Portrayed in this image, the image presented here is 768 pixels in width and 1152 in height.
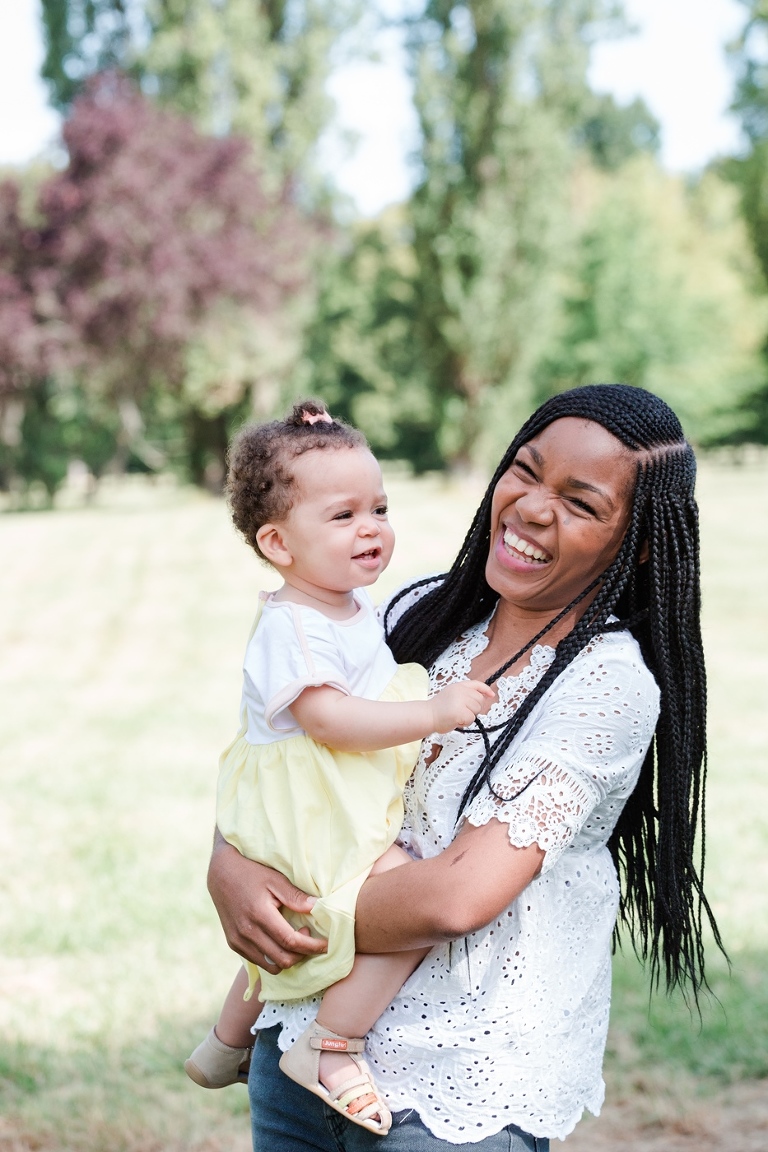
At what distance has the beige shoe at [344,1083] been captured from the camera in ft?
5.35

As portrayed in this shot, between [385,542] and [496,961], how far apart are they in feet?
2.37

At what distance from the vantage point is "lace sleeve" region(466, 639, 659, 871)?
1586mm

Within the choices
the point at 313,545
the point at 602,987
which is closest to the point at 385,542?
the point at 313,545

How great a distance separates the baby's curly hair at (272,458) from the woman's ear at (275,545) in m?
0.02

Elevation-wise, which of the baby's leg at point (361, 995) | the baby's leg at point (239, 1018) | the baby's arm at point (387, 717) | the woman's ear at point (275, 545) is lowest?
the baby's leg at point (239, 1018)

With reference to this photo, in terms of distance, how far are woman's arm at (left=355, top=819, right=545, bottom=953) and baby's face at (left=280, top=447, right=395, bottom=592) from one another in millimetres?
510

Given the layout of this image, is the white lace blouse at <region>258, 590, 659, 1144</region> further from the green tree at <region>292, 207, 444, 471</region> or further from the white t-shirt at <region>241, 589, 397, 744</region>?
the green tree at <region>292, 207, 444, 471</region>

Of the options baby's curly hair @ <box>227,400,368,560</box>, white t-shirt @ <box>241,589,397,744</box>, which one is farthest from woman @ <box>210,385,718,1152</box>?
baby's curly hair @ <box>227,400,368,560</box>

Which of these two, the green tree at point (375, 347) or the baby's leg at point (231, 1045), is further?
the green tree at point (375, 347)

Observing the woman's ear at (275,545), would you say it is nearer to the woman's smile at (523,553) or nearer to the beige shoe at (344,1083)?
the woman's smile at (523,553)

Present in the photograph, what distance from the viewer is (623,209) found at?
32.0 metres

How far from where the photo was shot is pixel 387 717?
1726 mm

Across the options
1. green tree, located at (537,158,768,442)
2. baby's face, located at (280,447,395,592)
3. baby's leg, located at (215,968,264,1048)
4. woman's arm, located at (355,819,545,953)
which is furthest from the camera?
green tree, located at (537,158,768,442)

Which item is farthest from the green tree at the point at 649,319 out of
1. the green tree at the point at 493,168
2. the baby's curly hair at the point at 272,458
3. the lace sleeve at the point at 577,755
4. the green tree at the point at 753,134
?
the lace sleeve at the point at 577,755
